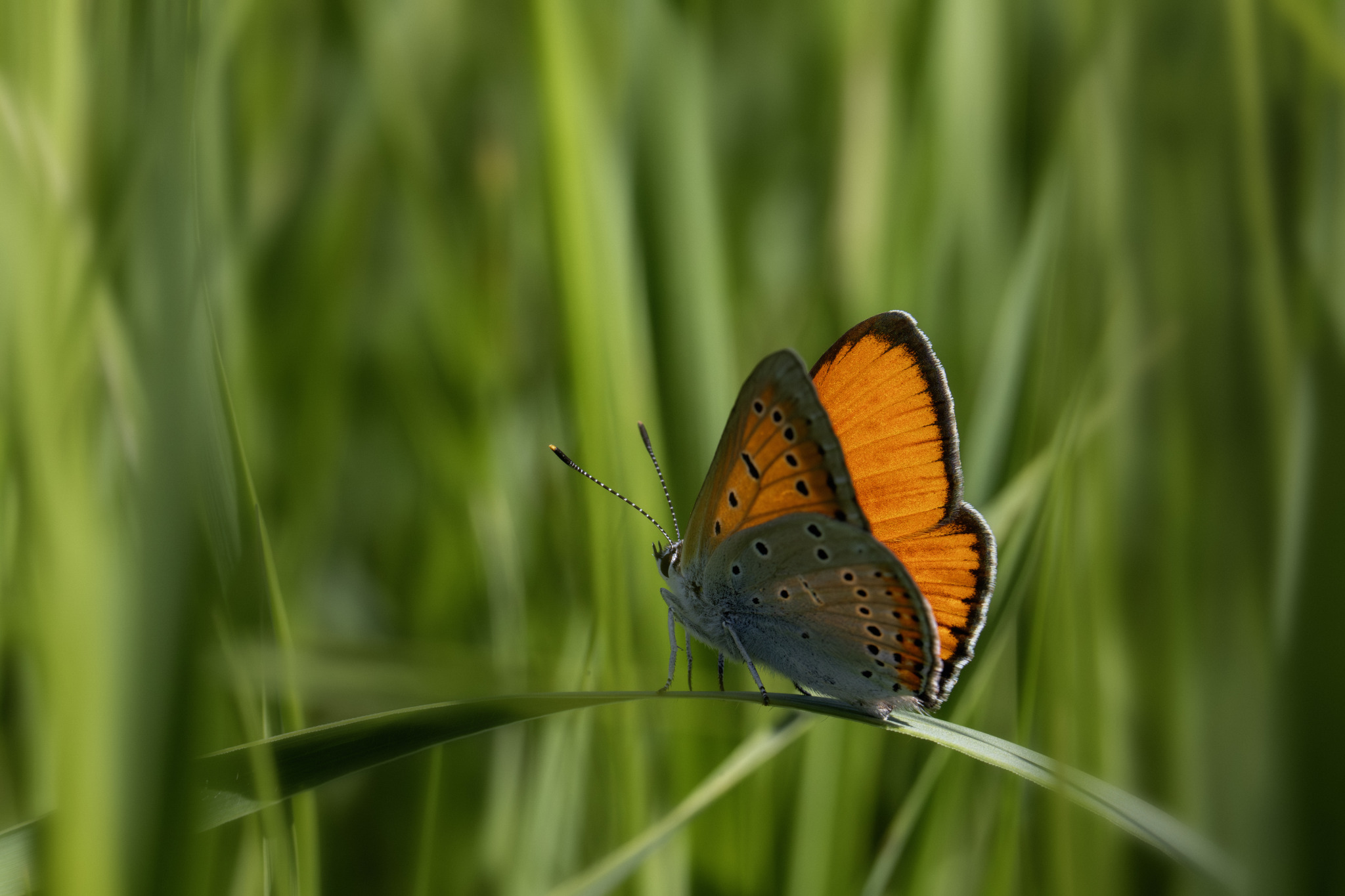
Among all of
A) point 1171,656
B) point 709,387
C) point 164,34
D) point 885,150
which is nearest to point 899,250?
Result: point 885,150

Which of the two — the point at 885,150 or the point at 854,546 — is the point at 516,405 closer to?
the point at 885,150

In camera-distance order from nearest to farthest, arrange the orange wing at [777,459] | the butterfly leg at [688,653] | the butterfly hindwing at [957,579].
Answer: the orange wing at [777,459] → the butterfly hindwing at [957,579] → the butterfly leg at [688,653]

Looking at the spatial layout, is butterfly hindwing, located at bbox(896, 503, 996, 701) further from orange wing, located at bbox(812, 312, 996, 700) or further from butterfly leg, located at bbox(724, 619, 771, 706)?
butterfly leg, located at bbox(724, 619, 771, 706)

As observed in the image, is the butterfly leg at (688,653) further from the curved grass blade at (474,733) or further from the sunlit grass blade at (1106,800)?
the sunlit grass blade at (1106,800)

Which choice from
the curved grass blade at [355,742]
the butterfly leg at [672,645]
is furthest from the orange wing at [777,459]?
the curved grass blade at [355,742]

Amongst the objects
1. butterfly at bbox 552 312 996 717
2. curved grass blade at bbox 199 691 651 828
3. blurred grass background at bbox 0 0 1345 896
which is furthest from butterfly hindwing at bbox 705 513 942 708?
curved grass blade at bbox 199 691 651 828

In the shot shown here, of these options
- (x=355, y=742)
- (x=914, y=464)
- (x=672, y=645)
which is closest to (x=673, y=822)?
(x=355, y=742)

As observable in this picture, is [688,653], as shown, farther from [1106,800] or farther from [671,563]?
[1106,800]

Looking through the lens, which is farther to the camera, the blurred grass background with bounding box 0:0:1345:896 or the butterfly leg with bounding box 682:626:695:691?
the butterfly leg with bounding box 682:626:695:691
